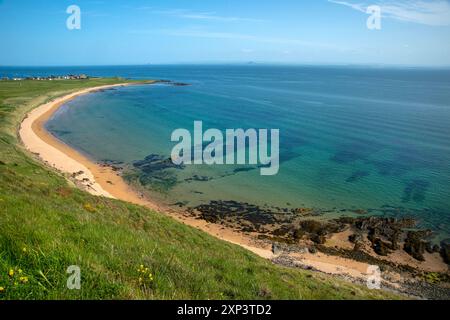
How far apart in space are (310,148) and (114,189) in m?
29.9

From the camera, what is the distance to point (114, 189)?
3512 centimetres

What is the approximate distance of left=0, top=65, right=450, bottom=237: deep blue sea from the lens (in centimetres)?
3369

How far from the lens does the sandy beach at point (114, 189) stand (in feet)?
74.8

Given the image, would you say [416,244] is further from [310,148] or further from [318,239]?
[310,148]

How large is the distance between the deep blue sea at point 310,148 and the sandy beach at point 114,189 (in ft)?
8.19

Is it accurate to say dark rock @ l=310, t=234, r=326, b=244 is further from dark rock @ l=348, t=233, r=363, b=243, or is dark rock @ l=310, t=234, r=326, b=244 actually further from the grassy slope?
the grassy slope

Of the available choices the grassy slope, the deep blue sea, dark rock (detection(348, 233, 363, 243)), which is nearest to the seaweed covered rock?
the deep blue sea

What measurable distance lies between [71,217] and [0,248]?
4770 mm

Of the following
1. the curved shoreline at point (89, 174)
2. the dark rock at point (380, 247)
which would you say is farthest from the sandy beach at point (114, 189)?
the dark rock at point (380, 247)

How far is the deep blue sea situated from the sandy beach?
2.50 meters

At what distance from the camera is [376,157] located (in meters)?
47.4

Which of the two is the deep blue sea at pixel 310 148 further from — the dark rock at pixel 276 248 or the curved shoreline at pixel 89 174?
the dark rock at pixel 276 248
